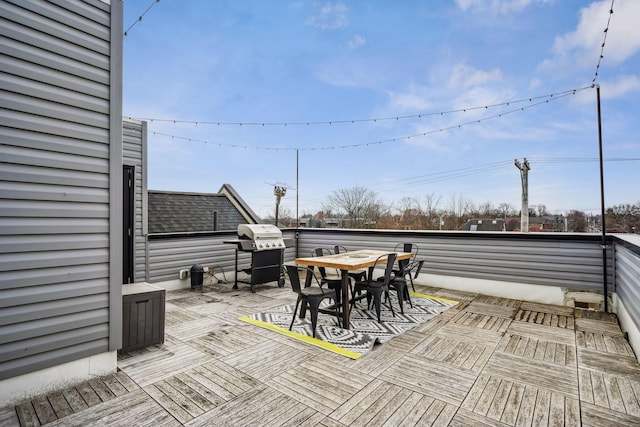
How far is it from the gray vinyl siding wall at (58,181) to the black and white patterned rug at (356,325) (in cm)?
179

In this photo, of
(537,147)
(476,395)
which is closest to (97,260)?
(476,395)

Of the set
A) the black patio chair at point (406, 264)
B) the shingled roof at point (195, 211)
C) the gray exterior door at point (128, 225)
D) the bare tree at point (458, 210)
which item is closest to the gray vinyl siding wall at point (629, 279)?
the black patio chair at point (406, 264)

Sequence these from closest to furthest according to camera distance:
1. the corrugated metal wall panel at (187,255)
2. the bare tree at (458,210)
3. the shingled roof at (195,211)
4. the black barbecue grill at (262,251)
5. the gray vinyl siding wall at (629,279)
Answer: the gray vinyl siding wall at (629,279), the corrugated metal wall panel at (187,255), the black barbecue grill at (262,251), the shingled roof at (195,211), the bare tree at (458,210)

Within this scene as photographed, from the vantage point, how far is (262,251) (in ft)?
19.0

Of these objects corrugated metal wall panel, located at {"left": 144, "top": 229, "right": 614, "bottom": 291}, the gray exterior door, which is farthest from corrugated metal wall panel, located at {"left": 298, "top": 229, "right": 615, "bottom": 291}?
the gray exterior door

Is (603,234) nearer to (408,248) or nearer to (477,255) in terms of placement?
(477,255)

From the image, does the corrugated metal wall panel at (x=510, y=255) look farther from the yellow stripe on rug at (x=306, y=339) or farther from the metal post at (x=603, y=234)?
the yellow stripe on rug at (x=306, y=339)

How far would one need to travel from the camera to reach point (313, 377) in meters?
2.46

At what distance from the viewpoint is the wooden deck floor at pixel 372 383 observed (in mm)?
1945

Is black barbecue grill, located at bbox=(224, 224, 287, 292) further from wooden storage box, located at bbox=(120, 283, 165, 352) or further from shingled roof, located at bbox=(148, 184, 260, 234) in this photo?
wooden storage box, located at bbox=(120, 283, 165, 352)

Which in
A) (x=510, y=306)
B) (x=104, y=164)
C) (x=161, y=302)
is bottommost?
(x=510, y=306)

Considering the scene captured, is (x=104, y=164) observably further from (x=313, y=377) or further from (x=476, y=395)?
(x=476, y=395)

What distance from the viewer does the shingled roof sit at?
20.8ft

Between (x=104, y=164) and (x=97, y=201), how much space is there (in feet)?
0.96
